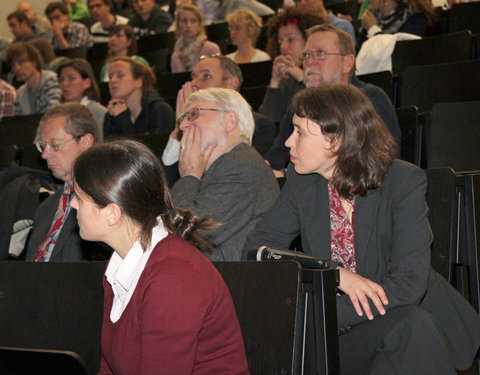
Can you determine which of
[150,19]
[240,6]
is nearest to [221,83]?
[240,6]

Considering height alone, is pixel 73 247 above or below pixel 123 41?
below

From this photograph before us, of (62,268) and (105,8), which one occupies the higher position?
(105,8)

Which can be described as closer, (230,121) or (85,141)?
(230,121)

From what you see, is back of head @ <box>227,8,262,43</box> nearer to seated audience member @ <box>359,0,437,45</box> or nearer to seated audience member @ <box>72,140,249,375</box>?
seated audience member @ <box>359,0,437,45</box>

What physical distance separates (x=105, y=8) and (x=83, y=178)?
699 centimetres

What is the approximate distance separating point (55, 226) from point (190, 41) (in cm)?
334

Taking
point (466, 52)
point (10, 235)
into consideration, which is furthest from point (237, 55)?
point (10, 235)

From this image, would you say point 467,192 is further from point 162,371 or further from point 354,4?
point 354,4

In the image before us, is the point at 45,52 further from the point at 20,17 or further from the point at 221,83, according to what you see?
the point at 221,83

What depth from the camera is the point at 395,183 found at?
6.55ft

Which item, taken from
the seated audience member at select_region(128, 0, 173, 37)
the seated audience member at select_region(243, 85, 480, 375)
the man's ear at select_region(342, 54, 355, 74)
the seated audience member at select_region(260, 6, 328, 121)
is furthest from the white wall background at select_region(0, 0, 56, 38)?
the seated audience member at select_region(243, 85, 480, 375)

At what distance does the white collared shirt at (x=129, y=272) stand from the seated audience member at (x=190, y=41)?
14.4 ft

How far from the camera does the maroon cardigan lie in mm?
1384

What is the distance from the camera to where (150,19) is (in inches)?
303
